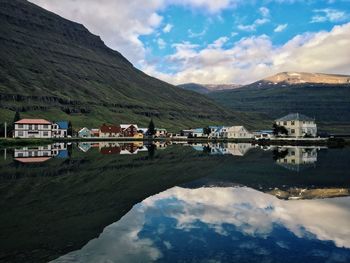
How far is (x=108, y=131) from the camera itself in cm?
18925

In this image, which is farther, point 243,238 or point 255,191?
point 255,191

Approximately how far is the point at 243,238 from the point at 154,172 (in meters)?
29.1

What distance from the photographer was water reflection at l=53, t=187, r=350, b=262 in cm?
1541

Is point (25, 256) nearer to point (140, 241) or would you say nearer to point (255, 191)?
point (140, 241)

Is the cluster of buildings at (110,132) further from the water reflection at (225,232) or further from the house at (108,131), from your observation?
the water reflection at (225,232)

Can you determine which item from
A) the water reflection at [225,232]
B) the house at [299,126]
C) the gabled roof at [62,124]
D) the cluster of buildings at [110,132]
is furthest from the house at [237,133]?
the water reflection at [225,232]

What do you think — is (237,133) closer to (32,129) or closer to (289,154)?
(32,129)

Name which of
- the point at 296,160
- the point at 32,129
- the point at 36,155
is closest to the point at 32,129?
the point at 32,129

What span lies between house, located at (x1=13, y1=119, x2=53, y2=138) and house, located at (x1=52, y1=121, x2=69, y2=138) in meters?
15.1

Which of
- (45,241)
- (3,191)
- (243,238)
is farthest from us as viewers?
(3,191)

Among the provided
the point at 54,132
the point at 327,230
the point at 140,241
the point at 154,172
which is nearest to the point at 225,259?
the point at 140,241

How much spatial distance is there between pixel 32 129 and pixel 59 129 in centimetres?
2552

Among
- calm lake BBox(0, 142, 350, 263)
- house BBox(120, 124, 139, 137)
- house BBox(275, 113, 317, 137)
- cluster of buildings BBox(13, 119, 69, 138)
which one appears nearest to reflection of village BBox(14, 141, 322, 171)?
calm lake BBox(0, 142, 350, 263)

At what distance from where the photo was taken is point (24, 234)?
1780 cm
